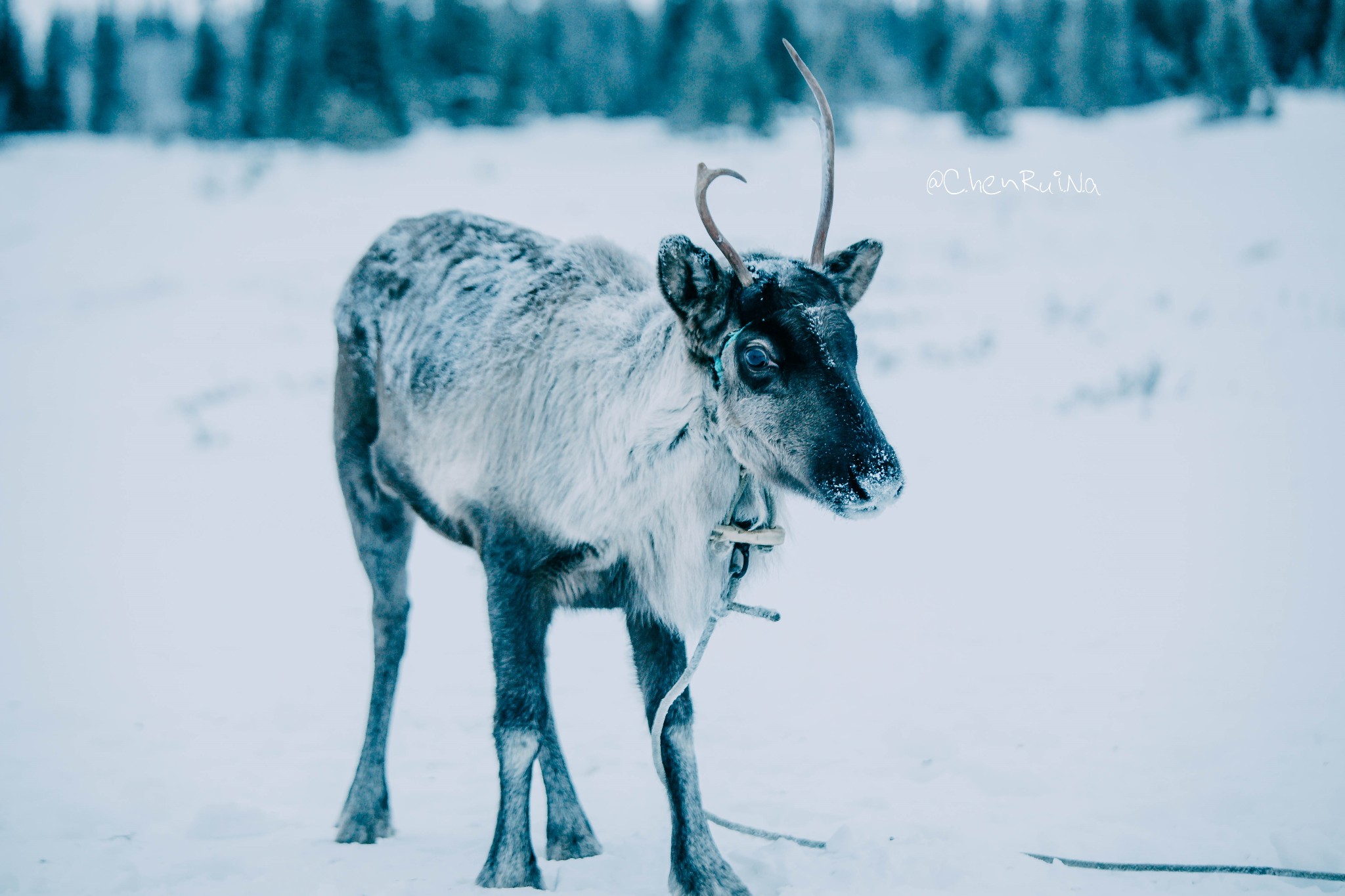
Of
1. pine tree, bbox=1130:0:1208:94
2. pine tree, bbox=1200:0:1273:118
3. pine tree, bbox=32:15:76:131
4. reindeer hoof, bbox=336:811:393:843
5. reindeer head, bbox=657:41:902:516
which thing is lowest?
reindeer hoof, bbox=336:811:393:843

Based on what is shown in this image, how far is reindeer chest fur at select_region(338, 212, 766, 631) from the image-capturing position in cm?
290

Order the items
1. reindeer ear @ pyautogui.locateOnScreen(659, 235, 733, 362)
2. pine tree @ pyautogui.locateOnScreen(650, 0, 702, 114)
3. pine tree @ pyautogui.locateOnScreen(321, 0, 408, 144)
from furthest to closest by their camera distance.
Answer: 1. pine tree @ pyautogui.locateOnScreen(650, 0, 702, 114)
2. pine tree @ pyautogui.locateOnScreen(321, 0, 408, 144)
3. reindeer ear @ pyautogui.locateOnScreen(659, 235, 733, 362)

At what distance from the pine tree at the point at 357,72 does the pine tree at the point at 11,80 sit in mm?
11952

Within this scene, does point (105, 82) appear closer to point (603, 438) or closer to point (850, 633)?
point (850, 633)

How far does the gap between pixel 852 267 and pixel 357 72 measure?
3073 centimetres

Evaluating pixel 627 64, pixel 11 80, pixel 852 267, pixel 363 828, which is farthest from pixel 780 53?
pixel 363 828

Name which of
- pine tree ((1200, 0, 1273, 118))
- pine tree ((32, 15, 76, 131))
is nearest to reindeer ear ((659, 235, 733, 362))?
pine tree ((1200, 0, 1273, 118))

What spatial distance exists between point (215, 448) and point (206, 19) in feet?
122

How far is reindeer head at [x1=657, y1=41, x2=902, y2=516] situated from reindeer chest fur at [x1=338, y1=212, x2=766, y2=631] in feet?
0.40

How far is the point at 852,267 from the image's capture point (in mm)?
2984

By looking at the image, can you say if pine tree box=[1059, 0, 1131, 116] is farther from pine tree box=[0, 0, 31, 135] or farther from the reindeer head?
pine tree box=[0, 0, 31, 135]

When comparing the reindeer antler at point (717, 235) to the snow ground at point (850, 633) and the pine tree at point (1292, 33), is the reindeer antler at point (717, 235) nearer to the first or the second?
the snow ground at point (850, 633)

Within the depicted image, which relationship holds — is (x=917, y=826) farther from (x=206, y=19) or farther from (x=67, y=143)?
(x=206, y=19)

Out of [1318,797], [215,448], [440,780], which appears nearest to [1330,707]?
[1318,797]
